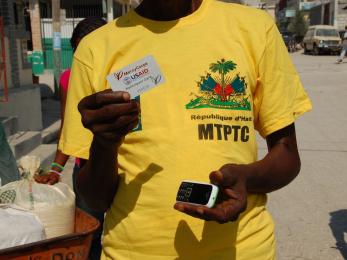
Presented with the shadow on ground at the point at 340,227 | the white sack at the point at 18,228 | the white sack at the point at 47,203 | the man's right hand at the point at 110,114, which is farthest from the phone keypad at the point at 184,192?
the shadow on ground at the point at 340,227

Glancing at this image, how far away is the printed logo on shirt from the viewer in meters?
1.52

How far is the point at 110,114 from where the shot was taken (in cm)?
128

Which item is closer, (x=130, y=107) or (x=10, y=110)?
(x=130, y=107)

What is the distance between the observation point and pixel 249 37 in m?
1.57

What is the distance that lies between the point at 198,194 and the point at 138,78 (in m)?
0.34

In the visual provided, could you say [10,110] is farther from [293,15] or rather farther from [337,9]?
[293,15]

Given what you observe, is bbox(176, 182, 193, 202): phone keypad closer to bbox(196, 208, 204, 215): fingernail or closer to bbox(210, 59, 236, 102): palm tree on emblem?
bbox(196, 208, 204, 215): fingernail

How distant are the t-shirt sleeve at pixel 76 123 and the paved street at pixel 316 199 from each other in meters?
3.14

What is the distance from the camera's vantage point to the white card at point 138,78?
4.51ft

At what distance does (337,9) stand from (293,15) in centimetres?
1567

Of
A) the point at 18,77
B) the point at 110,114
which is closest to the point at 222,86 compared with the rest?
the point at 110,114

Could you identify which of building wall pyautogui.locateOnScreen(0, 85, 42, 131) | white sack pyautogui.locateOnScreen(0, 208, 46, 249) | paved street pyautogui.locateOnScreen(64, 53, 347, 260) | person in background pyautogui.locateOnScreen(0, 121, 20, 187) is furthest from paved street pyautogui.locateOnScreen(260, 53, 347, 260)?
building wall pyautogui.locateOnScreen(0, 85, 42, 131)

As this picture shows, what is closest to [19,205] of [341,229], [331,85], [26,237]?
[26,237]

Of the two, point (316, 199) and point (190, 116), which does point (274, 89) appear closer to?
point (190, 116)
